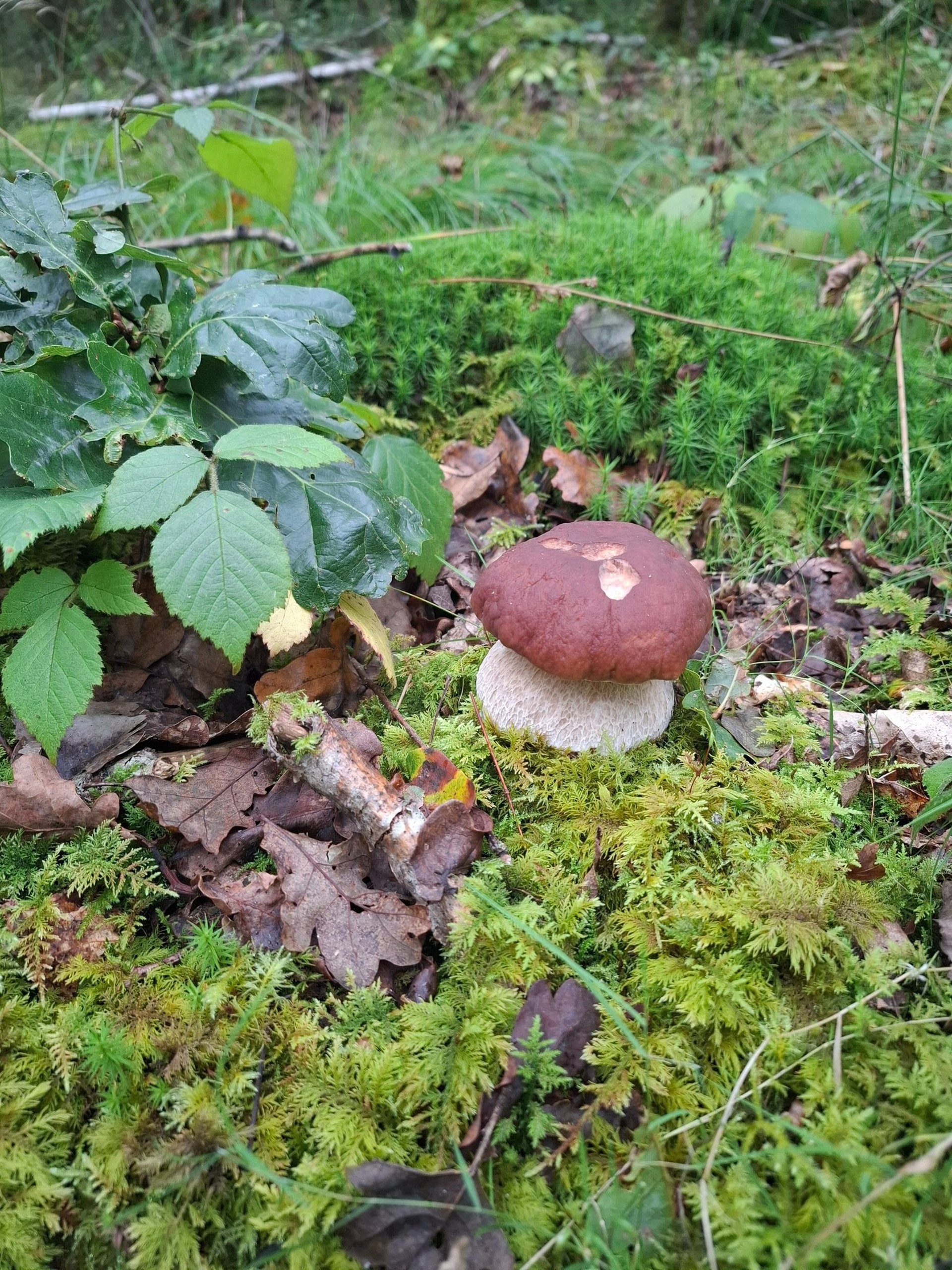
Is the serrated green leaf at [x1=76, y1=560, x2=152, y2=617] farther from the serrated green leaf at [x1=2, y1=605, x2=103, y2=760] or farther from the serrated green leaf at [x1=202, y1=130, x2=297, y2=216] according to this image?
the serrated green leaf at [x1=202, y1=130, x2=297, y2=216]

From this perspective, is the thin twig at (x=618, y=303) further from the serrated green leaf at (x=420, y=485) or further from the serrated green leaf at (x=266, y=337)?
the serrated green leaf at (x=266, y=337)

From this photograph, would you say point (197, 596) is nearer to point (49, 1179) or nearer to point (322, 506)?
point (322, 506)

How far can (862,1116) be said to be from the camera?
1340 millimetres

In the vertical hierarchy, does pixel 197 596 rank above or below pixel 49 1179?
above

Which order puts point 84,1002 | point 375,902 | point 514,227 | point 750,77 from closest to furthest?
1. point 84,1002
2. point 375,902
3. point 514,227
4. point 750,77

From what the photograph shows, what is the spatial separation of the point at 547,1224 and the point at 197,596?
140 cm

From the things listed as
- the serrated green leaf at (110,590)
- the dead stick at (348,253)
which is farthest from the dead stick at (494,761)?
the dead stick at (348,253)

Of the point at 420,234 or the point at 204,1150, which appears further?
the point at 420,234

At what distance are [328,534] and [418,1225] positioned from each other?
1500 mm

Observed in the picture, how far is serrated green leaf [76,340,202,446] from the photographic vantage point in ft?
6.43

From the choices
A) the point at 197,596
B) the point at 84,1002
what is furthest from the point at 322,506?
the point at 84,1002

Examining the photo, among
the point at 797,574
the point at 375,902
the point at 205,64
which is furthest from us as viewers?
the point at 205,64

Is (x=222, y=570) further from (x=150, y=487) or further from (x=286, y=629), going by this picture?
(x=286, y=629)

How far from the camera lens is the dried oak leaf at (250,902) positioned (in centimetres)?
180
